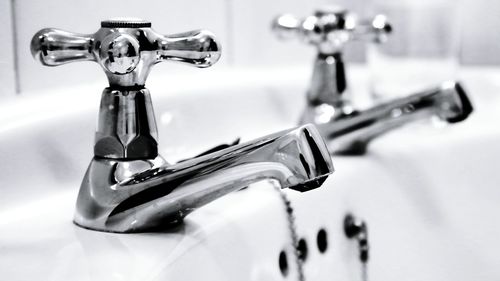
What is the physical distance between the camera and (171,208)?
33 centimetres

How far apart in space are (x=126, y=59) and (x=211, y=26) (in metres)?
0.33

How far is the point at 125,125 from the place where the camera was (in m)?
0.33

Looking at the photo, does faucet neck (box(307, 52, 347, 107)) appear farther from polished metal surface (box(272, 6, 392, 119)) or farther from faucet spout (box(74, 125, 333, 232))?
faucet spout (box(74, 125, 333, 232))

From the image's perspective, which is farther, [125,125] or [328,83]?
[328,83]

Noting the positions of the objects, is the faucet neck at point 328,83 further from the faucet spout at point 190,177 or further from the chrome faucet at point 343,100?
the faucet spout at point 190,177

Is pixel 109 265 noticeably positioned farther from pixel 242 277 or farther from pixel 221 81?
pixel 221 81

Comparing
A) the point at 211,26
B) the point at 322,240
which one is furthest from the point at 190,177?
the point at 211,26

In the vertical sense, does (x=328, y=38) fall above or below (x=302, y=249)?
above

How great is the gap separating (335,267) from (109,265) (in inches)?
8.0

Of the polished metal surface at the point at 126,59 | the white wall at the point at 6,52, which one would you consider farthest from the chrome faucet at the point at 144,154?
the white wall at the point at 6,52

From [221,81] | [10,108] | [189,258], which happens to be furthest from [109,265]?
[221,81]

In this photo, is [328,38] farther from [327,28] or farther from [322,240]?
[322,240]

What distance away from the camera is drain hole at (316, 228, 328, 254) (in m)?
0.44

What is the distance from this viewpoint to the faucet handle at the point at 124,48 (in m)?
0.31
